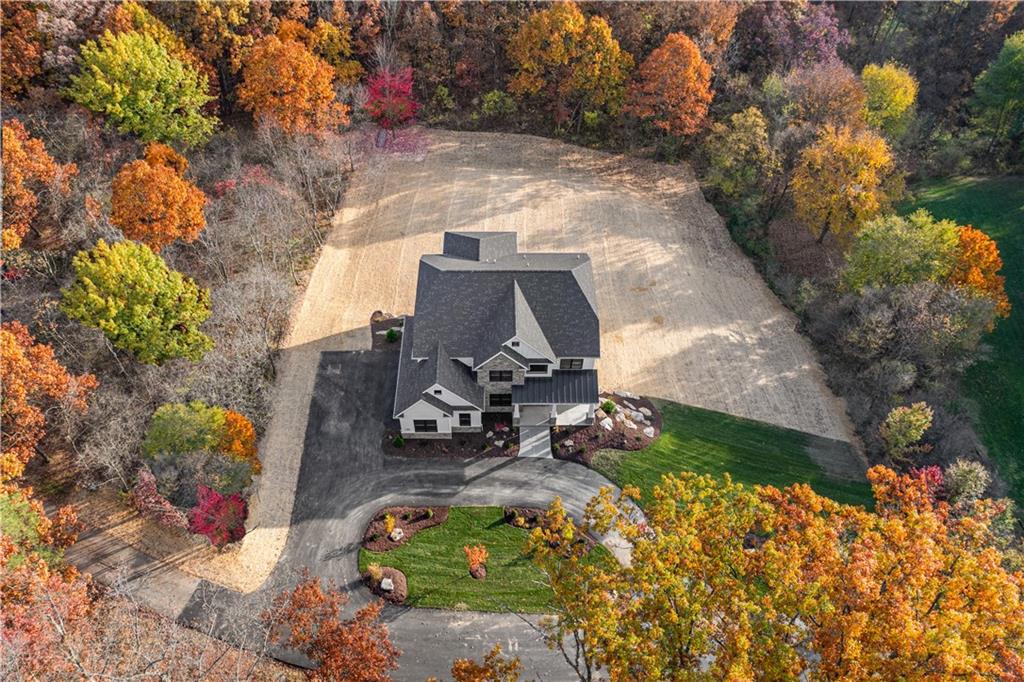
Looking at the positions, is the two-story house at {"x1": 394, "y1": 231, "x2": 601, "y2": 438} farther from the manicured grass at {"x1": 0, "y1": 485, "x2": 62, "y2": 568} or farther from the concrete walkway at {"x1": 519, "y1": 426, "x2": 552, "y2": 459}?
the manicured grass at {"x1": 0, "y1": 485, "x2": 62, "y2": 568}

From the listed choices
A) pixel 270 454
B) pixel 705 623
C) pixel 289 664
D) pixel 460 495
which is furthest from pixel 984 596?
pixel 270 454

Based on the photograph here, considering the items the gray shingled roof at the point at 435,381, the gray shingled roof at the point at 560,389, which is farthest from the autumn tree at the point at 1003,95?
the gray shingled roof at the point at 435,381

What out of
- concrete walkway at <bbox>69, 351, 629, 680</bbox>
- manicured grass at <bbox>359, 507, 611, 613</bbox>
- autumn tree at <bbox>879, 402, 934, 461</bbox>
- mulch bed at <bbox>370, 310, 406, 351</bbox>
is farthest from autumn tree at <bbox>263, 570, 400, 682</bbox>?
autumn tree at <bbox>879, 402, 934, 461</bbox>

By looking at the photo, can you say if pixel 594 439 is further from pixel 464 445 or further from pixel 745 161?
pixel 745 161

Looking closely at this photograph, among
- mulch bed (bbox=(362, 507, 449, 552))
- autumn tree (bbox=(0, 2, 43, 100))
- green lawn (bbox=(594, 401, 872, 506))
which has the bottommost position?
mulch bed (bbox=(362, 507, 449, 552))

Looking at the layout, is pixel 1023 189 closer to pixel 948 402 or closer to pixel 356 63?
pixel 948 402

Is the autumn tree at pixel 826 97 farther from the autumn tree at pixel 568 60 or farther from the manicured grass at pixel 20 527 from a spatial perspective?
the manicured grass at pixel 20 527

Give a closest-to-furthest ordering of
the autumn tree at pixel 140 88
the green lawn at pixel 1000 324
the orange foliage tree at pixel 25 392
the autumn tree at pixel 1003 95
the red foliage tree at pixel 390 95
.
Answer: the orange foliage tree at pixel 25 392 → the green lawn at pixel 1000 324 → the autumn tree at pixel 140 88 → the autumn tree at pixel 1003 95 → the red foliage tree at pixel 390 95
